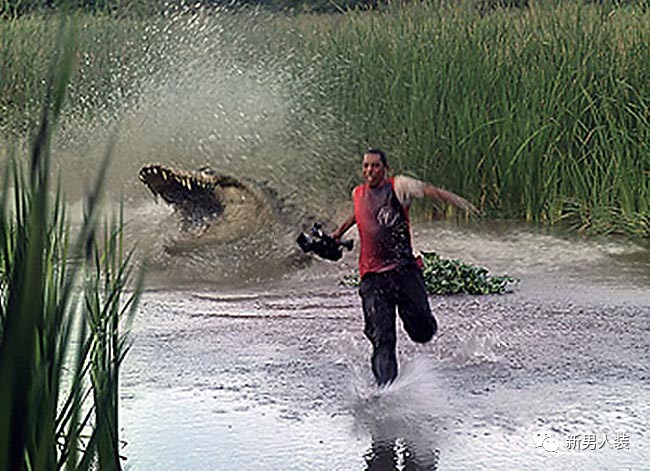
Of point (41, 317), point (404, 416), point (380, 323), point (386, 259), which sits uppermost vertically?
point (41, 317)

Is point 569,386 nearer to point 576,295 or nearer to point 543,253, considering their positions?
point 576,295

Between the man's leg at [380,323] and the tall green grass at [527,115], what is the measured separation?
6.25m

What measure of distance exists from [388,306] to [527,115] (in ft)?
22.6

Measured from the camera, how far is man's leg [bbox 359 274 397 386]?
284 inches

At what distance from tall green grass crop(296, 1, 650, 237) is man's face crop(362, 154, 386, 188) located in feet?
20.4

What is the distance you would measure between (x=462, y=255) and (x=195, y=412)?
5763 millimetres

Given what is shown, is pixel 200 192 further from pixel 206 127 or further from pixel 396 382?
pixel 396 382

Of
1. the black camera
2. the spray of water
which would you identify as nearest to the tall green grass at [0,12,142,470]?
the black camera

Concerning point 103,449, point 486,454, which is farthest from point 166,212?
point 103,449

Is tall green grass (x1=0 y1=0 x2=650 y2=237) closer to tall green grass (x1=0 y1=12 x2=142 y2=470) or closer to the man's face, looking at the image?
the man's face

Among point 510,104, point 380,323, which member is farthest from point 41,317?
point 510,104

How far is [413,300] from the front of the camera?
289 inches

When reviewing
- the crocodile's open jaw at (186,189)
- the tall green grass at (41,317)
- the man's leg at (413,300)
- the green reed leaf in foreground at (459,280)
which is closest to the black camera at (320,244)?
the man's leg at (413,300)

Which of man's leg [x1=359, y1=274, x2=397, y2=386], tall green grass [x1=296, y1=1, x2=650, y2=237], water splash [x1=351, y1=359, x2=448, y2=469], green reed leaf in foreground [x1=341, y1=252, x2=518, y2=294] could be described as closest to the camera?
water splash [x1=351, y1=359, x2=448, y2=469]
